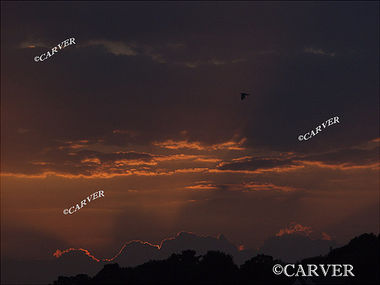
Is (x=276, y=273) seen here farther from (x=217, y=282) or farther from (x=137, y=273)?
(x=137, y=273)

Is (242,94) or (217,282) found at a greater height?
(242,94)

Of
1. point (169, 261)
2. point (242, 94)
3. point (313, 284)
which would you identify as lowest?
point (313, 284)

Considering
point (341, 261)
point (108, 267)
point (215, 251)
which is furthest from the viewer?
point (108, 267)

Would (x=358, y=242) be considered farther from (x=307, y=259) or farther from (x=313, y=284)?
(x=313, y=284)

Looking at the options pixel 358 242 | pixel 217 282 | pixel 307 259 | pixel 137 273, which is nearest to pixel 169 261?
pixel 137 273

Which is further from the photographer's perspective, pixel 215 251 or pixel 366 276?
pixel 215 251

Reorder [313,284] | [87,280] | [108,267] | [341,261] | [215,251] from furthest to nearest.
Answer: [87,280]
[108,267]
[215,251]
[341,261]
[313,284]
